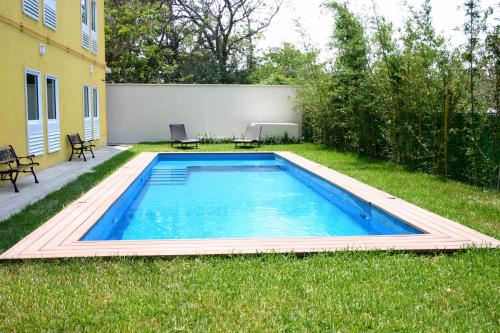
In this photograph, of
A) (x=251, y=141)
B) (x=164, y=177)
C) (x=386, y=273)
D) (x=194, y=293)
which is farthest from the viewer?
(x=251, y=141)

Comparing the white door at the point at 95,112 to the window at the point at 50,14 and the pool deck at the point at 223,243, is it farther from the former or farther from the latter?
the pool deck at the point at 223,243

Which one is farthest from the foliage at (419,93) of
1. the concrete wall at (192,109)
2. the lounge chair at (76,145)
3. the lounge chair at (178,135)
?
the lounge chair at (76,145)

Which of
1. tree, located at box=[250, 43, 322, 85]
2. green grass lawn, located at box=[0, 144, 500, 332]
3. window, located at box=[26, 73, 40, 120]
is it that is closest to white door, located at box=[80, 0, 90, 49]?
window, located at box=[26, 73, 40, 120]

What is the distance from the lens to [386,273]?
3.61 m

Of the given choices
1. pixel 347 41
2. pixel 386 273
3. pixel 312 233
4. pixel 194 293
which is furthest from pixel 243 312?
pixel 347 41

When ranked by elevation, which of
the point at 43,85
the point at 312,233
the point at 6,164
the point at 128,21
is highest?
the point at 128,21

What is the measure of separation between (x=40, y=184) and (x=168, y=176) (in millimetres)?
3404

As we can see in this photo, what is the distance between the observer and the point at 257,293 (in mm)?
3230

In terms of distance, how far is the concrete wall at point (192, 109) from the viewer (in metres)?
16.7

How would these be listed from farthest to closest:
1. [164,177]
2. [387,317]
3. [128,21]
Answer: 1. [128,21]
2. [164,177]
3. [387,317]

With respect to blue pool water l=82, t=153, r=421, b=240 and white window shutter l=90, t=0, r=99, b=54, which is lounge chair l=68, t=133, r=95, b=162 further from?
white window shutter l=90, t=0, r=99, b=54

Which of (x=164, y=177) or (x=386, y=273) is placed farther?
(x=164, y=177)

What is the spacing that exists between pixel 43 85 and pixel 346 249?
7551 millimetres

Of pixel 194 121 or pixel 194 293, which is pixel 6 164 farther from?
pixel 194 121
